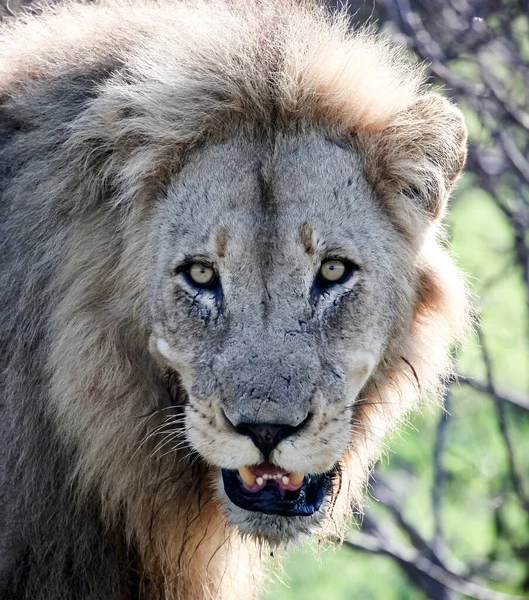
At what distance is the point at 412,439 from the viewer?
8.45m

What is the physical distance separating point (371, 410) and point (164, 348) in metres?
0.82

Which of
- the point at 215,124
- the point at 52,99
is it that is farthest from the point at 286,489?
the point at 52,99

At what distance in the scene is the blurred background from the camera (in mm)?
5289

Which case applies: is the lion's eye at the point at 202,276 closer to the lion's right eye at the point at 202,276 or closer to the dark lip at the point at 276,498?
the lion's right eye at the point at 202,276

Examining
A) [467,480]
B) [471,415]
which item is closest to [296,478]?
[467,480]

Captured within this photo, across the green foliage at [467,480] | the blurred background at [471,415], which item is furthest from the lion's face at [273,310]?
the green foliage at [467,480]

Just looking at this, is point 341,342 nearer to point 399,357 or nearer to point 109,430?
point 399,357

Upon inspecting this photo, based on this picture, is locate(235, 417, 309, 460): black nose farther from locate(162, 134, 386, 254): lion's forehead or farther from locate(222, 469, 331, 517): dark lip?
locate(162, 134, 386, 254): lion's forehead

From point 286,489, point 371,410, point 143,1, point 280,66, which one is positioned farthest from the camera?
point 143,1

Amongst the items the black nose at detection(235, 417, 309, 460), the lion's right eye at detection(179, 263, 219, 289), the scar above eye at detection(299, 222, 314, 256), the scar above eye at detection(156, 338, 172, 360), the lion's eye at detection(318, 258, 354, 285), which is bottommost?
the scar above eye at detection(156, 338, 172, 360)

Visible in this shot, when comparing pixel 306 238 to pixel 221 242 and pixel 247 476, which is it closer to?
pixel 221 242

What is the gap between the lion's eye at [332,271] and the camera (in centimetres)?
332

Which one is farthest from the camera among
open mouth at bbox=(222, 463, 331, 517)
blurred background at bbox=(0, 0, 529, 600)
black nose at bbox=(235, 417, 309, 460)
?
blurred background at bbox=(0, 0, 529, 600)

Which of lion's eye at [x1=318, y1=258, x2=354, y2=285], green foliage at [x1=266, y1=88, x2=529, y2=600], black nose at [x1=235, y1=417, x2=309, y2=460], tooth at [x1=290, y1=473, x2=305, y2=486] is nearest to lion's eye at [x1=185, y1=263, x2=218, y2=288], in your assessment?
lion's eye at [x1=318, y1=258, x2=354, y2=285]
